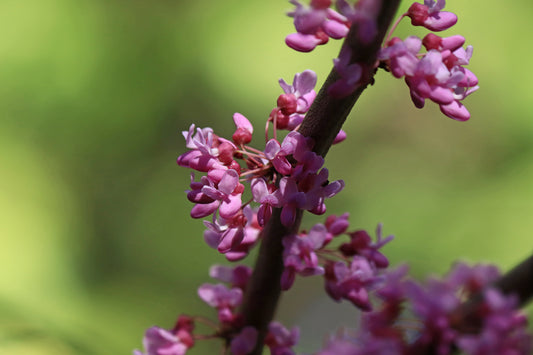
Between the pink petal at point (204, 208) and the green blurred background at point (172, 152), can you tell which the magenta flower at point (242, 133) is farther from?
the green blurred background at point (172, 152)

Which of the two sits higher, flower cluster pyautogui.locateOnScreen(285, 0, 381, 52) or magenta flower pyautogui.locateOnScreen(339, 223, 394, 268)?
flower cluster pyautogui.locateOnScreen(285, 0, 381, 52)

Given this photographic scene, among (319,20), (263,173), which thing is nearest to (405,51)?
(319,20)

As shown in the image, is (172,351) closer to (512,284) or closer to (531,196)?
(512,284)

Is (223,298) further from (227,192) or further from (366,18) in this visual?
(366,18)

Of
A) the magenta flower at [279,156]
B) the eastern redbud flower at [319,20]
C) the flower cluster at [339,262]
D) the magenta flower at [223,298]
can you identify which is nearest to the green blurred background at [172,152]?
the magenta flower at [223,298]

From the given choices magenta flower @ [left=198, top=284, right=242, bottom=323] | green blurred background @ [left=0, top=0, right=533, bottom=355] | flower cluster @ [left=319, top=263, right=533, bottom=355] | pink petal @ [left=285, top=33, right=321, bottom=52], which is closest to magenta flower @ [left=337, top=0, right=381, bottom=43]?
pink petal @ [left=285, top=33, right=321, bottom=52]

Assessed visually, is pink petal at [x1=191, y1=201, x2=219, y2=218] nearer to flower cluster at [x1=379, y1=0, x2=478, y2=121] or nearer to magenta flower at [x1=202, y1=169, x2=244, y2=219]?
magenta flower at [x1=202, y1=169, x2=244, y2=219]

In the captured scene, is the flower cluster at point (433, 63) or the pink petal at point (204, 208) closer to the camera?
the flower cluster at point (433, 63)
